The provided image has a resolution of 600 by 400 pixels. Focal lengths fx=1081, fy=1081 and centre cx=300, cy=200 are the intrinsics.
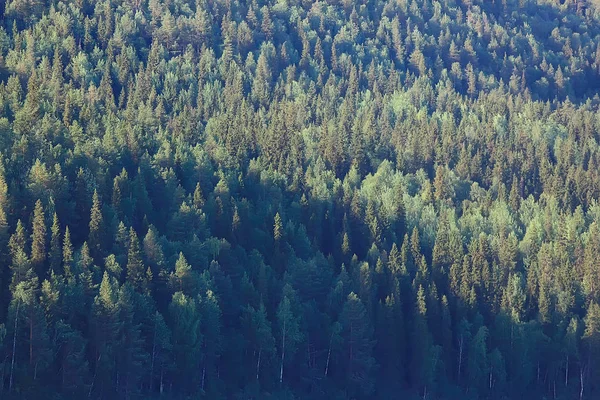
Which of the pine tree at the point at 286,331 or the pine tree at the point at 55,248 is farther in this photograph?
the pine tree at the point at 286,331

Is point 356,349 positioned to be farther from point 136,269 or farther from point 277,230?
point 136,269

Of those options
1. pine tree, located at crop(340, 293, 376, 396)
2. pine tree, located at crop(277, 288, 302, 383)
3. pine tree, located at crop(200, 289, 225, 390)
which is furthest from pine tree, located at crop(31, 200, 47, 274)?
pine tree, located at crop(340, 293, 376, 396)

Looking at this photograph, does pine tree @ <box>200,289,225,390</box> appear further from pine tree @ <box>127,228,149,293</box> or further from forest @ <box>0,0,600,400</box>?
pine tree @ <box>127,228,149,293</box>

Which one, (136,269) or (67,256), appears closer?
(67,256)

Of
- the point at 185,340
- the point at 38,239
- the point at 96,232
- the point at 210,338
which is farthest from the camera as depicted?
the point at 96,232

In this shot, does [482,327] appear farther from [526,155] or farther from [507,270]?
[526,155]

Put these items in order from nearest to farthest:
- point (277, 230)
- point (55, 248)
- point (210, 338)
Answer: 1. point (55, 248)
2. point (210, 338)
3. point (277, 230)

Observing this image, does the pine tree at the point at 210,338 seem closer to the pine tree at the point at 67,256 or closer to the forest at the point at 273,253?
the forest at the point at 273,253

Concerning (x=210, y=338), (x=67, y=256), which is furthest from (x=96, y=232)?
(x=210, y=338)

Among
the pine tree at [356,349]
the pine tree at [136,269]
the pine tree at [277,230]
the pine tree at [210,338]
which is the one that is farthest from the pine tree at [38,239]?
the pine tree at [356,349]
